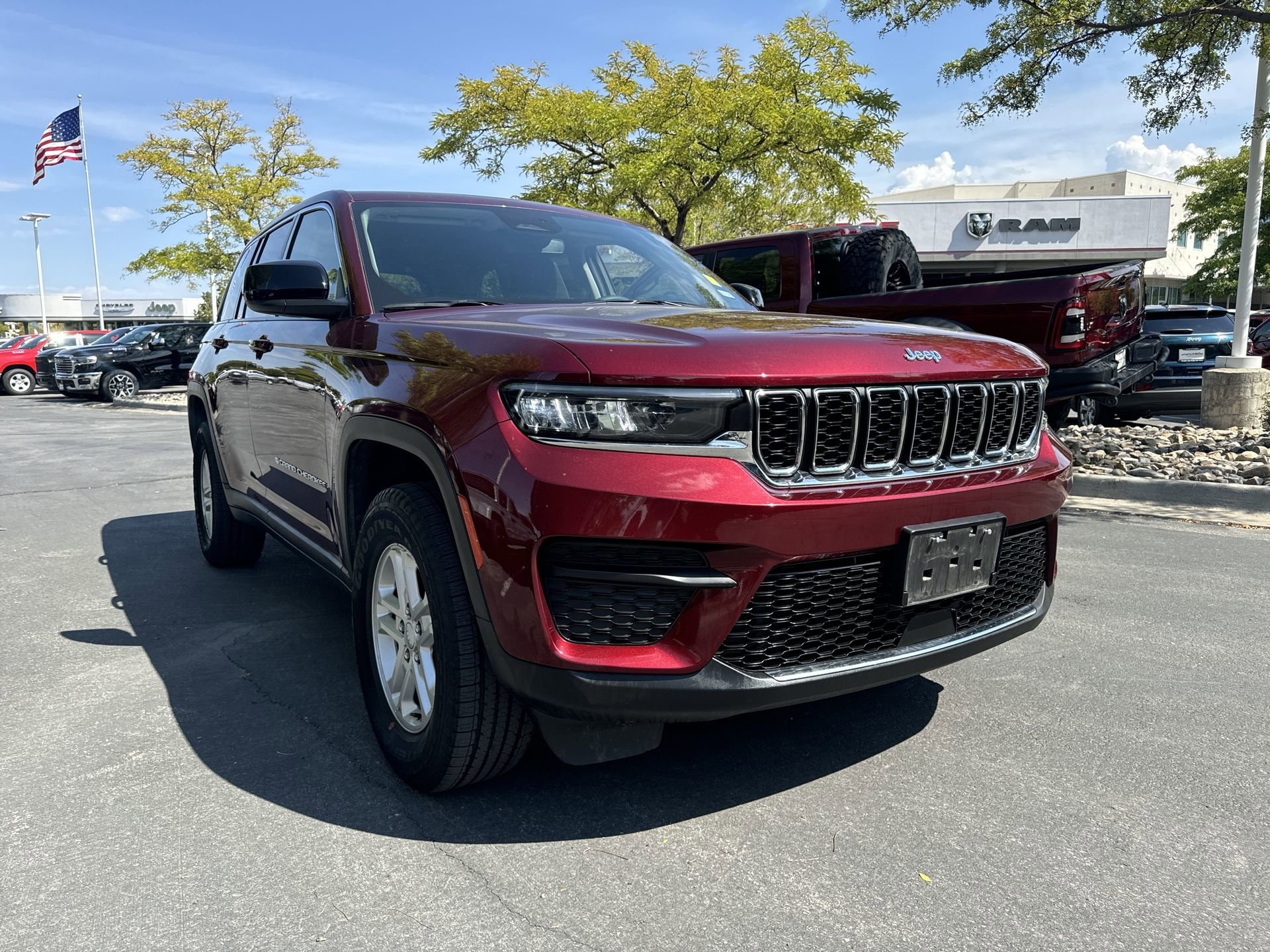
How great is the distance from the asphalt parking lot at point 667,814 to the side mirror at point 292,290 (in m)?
1.35

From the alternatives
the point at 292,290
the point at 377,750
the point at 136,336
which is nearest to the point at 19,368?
the point at 136,336

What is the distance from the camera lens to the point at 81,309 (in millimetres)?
88062

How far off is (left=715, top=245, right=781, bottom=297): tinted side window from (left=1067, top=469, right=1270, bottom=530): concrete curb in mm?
3164

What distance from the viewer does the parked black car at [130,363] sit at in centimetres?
2116

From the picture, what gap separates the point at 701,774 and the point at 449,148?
20266 millimetres

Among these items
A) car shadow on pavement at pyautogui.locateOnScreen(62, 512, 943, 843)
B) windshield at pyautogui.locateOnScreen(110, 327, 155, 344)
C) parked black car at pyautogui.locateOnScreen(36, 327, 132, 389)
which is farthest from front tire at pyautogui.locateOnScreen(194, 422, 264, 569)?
parked black car at pyautogui.locateOnScreen(36, 327, 132, 389)

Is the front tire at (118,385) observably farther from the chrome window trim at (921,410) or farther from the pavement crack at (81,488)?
the chrome window trim at (921,410)

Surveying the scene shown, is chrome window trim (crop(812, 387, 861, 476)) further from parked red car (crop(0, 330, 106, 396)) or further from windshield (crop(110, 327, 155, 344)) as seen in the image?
parked red car (crop(0, 330, 106, 396))

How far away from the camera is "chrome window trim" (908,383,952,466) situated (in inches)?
99.1

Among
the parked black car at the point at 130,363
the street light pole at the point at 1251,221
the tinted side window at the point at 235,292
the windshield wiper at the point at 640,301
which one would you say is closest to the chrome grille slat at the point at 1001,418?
the windshield wiper at the point at 640,301

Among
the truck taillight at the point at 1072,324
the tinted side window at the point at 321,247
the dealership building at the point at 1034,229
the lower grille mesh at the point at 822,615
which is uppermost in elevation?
the dealership building at the point at 1034,229

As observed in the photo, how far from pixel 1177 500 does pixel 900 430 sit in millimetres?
5949

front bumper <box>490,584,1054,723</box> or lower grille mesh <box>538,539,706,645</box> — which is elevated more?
lower grille mesh <box>538,539,706,645</box>

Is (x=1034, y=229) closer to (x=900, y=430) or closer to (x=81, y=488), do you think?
(x=81, y=488)
